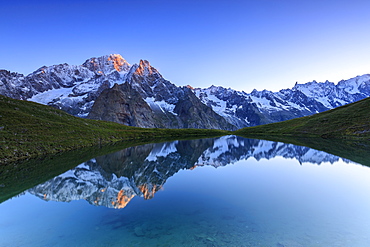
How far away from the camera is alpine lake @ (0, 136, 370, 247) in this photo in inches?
517

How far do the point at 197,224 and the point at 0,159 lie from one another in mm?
47654

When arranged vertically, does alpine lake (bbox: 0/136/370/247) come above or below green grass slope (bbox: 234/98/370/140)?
below

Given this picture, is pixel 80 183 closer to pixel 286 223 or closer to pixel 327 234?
pixel 286 223

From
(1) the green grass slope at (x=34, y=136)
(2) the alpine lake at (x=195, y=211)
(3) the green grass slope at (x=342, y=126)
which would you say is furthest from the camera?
(3) the green grass slope at (x=342, y=126)

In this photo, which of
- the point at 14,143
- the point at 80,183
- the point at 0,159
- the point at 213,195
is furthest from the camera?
the point at 14,143

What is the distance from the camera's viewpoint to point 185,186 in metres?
27.0

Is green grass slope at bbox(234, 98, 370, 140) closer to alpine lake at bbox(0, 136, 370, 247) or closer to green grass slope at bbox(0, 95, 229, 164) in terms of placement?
alpine lake at bbox(0, 136, 370, 247)

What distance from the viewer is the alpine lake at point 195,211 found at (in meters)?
13.1

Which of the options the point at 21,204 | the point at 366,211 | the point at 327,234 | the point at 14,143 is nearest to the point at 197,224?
the point at 327,234

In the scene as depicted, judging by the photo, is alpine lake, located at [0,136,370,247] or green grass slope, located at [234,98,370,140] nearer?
alpine lake, located at [0,136,370,247]

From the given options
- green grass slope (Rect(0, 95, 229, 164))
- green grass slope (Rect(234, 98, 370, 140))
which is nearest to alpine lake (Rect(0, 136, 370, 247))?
green grass slope (Rect(0, 95, 229, 164))

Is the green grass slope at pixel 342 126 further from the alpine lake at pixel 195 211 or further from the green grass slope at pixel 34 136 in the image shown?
the green grass slope at pixel 34 136

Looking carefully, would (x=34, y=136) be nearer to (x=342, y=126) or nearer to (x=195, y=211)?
(x=195, y=211)

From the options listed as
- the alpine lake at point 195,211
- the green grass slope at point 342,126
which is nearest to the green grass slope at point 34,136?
the alpine lake at point 195,211
